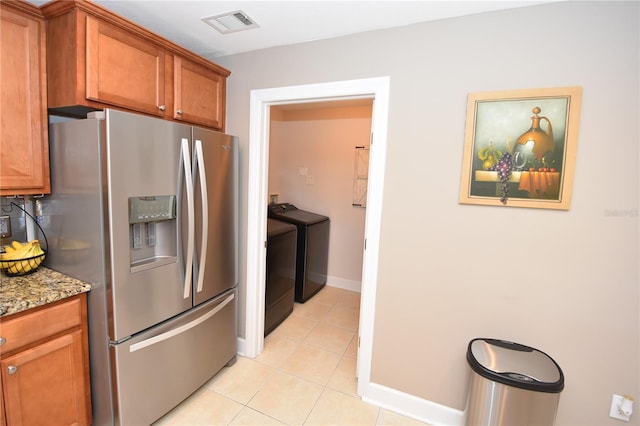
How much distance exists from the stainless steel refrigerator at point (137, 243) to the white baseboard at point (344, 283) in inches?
88.7

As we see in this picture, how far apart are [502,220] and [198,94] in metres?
2.02

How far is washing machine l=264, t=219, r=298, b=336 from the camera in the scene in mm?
2641

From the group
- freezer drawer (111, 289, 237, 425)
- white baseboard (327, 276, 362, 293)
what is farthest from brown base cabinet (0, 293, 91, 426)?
white baseboard (327, 276, 362, 293)

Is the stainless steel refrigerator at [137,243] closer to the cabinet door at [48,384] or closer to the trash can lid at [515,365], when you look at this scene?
the cabinet door at [48,384]

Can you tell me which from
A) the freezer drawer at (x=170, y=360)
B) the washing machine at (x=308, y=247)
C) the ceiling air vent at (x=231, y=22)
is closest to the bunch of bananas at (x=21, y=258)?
the freezer drawer at (x=170, y=360)

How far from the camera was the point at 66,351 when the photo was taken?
148cm

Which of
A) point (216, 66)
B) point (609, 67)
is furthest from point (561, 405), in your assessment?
point (216, 66)

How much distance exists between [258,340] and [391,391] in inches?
42.5

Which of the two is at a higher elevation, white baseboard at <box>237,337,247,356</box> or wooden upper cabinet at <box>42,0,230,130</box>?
wooden upper cabinet at <box>42,0,230,130</box>

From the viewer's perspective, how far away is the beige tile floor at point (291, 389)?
6.02ft

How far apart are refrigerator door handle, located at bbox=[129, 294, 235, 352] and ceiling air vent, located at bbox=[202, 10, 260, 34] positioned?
69.3 inches

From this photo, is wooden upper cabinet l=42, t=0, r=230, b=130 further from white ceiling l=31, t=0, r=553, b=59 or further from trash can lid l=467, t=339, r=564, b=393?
trash can lid l=467, t=339, r=564, b=393

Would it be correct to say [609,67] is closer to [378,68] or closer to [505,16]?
[505,16]

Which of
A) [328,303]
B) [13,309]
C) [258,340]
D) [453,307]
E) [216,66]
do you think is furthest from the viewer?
[328,303]
